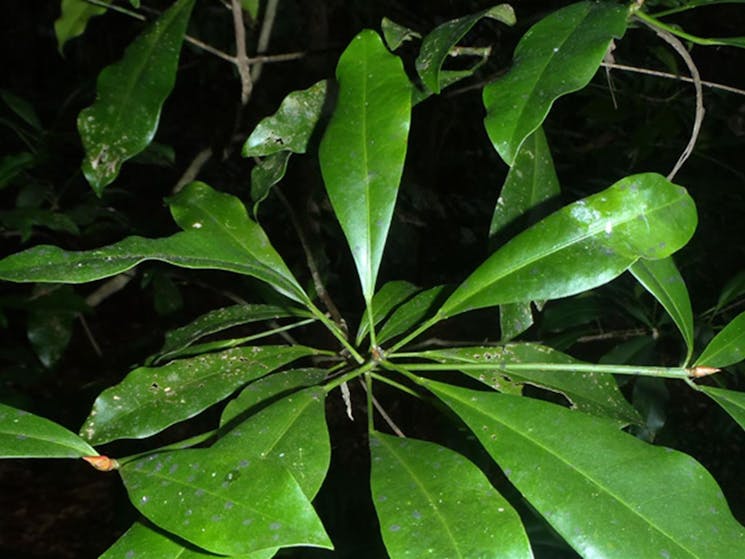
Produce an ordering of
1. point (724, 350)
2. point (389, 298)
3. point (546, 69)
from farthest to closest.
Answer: point (389, 298)
point (724, 350)
point (546, 69)

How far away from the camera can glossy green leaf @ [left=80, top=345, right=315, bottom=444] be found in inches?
29.9

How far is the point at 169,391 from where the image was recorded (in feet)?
2.61

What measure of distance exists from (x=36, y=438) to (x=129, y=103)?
0.52 m

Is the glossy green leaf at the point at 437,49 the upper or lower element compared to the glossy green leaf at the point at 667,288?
upper

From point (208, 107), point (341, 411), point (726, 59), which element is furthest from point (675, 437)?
point (208, 107)

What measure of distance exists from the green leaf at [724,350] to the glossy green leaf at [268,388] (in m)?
0.40

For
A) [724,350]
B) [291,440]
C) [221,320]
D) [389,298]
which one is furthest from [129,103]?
[724,350]

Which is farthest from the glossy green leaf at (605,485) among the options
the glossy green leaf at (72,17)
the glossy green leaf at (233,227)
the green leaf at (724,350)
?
the glossy green leaf at (72,17)

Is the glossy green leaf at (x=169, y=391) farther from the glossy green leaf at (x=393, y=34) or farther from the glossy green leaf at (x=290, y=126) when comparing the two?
the glossy green leaf at (x=393, y=34)

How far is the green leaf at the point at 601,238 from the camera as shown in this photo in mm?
709

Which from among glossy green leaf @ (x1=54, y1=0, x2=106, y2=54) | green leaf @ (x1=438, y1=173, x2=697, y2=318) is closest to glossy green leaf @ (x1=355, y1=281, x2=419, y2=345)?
green leaf @ (x1=438, y1=173, x2=697, y2=318)

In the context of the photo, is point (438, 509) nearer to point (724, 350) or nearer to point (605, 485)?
point (605, 485)

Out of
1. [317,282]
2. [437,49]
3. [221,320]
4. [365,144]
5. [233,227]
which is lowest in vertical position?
[317,282]

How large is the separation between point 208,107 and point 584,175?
2663 mm
